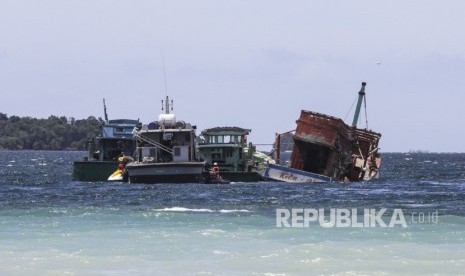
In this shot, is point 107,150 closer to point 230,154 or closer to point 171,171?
point 230,154

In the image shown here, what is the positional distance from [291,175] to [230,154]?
20.6 ft

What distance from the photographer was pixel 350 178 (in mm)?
64875

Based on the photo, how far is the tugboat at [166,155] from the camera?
179 feet

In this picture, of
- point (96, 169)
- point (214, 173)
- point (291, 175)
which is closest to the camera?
point (214, 173)

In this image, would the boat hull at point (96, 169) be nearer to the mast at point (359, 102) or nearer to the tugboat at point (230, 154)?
the tugboat at point (230, 154)

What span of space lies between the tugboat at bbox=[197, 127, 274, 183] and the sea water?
15.6 meters

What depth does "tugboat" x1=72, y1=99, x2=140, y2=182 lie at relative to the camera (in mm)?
63312

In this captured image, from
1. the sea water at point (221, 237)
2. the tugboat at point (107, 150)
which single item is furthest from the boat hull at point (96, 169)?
the sea water at point (221, 237)

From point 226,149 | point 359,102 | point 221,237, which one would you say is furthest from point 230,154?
point 221,237

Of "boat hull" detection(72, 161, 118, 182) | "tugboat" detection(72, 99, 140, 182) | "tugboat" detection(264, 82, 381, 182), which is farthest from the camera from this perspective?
"tugboat" detection(72, 99, 140, 182)

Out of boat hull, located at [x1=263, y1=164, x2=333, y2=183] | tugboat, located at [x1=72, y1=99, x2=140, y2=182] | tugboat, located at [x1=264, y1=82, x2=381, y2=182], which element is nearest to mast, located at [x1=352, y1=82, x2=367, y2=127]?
tugboat, located at [x1=264, y1=82, x2=381, y2=182]

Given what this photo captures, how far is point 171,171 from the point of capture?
54.6 meters

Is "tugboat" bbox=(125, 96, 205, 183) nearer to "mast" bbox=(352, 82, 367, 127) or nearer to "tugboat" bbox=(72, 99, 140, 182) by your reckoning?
"tugboat" bbox=(72, 99, 140, 182)

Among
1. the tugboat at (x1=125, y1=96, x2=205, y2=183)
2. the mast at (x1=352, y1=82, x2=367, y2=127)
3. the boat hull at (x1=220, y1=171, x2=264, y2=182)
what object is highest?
the mast at (x1=352, y1=82, x2=367, y2=127)
